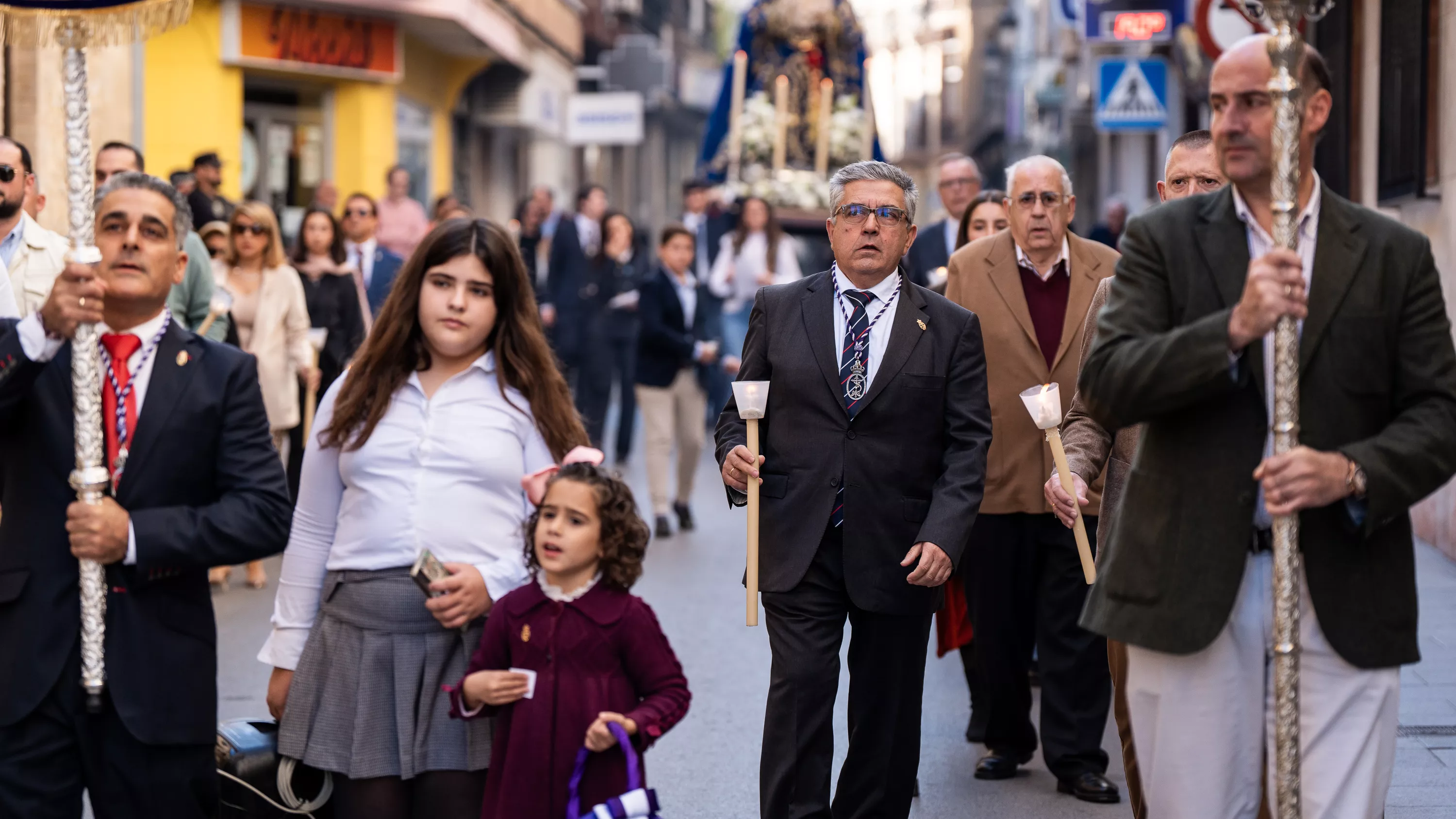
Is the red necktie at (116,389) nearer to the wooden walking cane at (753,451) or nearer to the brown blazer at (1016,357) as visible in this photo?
the wooden walking cane at (753,451)

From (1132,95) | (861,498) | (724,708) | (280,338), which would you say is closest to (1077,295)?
(861,498)

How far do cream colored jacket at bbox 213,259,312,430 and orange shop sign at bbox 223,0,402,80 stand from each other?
37.6 ft

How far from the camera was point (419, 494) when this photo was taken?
4547 mm

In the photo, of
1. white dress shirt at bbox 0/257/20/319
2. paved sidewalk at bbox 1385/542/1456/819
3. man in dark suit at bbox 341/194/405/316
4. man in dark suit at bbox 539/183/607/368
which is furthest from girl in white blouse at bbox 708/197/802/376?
white dress shirt at bbox 0/257/20/319

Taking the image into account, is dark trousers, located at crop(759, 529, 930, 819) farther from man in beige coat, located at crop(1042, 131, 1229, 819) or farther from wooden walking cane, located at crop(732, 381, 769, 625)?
man in beige coat, located at crop(1042, 131, 1229, 819)

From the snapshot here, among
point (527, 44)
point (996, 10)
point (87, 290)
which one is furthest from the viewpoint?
point (996, 10)

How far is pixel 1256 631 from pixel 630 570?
1411 mm

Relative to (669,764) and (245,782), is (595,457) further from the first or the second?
(669,764)

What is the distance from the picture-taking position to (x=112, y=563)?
4.32 meters

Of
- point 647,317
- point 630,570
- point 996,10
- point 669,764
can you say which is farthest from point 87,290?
point 996,10

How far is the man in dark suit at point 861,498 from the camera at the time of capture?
5.38 metres

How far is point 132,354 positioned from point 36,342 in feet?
0.94

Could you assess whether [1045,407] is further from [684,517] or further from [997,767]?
[684,517]

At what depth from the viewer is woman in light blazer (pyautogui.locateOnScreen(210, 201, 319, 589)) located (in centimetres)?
1097
